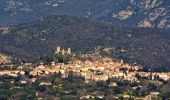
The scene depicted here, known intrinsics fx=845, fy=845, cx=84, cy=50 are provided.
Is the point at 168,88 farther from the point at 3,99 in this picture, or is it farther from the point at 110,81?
the point at 3,99

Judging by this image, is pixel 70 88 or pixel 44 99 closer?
pixel 44 99

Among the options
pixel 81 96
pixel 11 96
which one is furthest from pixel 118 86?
pixel 11 96

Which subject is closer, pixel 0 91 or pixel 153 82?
pixel 0 91

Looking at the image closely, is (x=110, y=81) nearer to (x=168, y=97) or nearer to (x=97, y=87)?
(x=97, y=87)

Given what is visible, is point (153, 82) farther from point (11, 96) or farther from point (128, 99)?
point (11, 96)

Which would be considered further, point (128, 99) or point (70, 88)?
point (70, 88)

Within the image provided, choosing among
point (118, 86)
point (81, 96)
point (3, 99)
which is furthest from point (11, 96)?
point (118, 86)

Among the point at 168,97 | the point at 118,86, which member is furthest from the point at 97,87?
the point at 168,97
